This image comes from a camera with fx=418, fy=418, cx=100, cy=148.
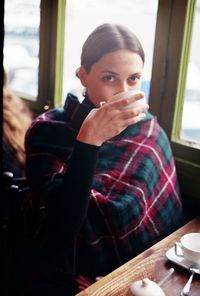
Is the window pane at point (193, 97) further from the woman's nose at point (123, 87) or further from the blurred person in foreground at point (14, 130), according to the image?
the blurred person in foreground at point (14, 130)

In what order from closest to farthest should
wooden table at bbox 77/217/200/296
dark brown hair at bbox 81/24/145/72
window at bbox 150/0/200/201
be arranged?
wooden table at bbox 77/217/200/296, dark brown hair at bbox 81/24/145/72, window at bbox 150/0/200/201

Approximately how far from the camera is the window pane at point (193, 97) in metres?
1.20

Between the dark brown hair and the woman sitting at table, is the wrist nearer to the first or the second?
the woman sitting at table

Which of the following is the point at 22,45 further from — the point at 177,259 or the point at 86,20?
the point at 177,259

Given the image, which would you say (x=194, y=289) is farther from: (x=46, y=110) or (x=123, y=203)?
(x=46, y=110)

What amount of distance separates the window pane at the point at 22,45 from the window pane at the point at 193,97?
458mm

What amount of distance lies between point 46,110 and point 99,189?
24 cm

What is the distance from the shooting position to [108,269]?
1030 millimetres

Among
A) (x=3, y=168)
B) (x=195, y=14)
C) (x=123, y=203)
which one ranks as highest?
(x=195, y=14)

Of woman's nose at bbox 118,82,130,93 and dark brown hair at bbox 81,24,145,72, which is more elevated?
dark brown hair at bbox 81,24,145,72

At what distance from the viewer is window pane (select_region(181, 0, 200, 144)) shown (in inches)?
47.3

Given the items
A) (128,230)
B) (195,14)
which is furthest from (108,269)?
(195,14)

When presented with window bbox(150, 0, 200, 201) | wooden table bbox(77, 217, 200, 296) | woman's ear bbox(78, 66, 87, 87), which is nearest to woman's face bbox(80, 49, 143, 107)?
woman's ear bbox(78, 66, 87, 87)

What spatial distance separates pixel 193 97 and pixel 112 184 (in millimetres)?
404
